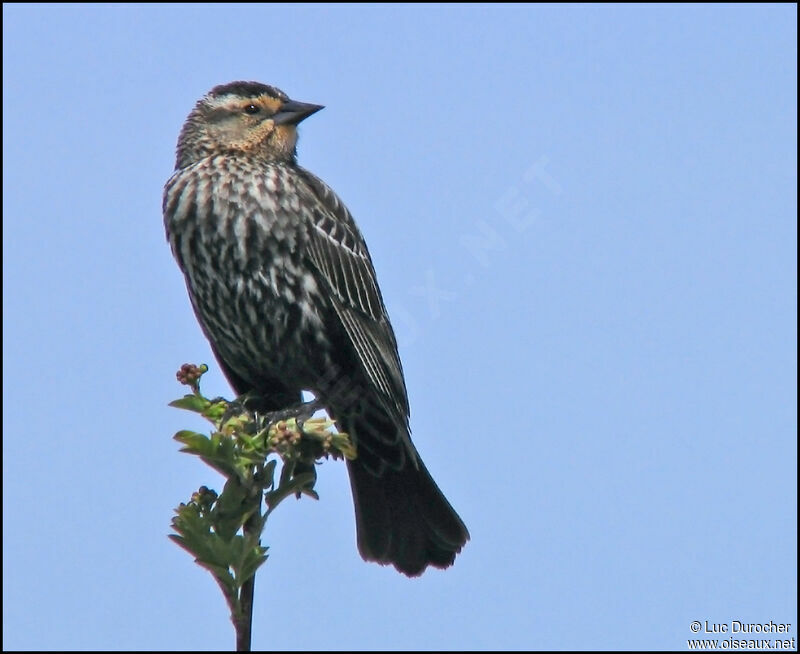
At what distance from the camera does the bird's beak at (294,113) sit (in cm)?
601

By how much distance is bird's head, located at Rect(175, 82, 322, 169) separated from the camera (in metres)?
5.99

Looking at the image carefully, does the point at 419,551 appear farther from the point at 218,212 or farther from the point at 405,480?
the point at 218,212

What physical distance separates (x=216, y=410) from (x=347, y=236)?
2096 millimetres

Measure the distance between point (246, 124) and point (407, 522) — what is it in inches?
83.8

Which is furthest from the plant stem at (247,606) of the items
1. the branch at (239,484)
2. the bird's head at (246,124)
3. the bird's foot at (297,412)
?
the bird's head at (246,124)

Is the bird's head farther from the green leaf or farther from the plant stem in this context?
the plant stem

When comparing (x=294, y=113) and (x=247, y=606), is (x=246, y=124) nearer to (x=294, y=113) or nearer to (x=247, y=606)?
(x=294, y=113)

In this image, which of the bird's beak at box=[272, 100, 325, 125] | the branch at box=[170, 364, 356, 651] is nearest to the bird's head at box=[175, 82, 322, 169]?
the bird's beak at box=[272, 100, 325, 125]

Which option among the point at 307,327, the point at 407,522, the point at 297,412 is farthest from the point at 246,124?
the point at 407,522

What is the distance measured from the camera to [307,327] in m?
5.43

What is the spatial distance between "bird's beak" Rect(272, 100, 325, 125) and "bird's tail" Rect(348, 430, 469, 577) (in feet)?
5.88

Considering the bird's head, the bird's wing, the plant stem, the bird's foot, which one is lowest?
the plant stem

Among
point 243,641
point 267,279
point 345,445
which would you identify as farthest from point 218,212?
point 243,641

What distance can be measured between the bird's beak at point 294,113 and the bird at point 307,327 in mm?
339
